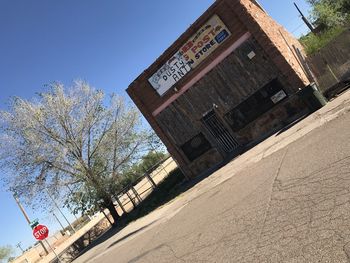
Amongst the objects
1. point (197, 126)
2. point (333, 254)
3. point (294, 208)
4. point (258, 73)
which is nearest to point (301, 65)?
point (258, 73)

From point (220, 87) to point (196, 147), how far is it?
366cm

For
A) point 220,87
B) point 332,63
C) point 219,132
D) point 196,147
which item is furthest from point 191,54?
point 332,63

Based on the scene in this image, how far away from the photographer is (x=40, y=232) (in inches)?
838

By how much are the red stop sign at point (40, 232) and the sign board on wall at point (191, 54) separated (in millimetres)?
9709

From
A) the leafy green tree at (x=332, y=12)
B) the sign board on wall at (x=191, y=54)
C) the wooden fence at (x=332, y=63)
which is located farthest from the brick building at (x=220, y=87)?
the leafy green tree at (x=332, y=12)

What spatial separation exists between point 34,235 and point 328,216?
19.2 meters

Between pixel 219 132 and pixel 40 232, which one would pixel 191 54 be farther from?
pixel 40 232

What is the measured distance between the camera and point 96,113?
26906mm

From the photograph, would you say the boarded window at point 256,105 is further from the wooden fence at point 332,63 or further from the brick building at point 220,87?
the wooden fence at point 332,63

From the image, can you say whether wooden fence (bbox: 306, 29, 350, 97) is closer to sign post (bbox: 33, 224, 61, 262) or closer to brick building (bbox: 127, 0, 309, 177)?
brick building (bbox: 127, 0, 309, 177)

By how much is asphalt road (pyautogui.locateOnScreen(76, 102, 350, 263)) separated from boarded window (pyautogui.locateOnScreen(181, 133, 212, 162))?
10487mm

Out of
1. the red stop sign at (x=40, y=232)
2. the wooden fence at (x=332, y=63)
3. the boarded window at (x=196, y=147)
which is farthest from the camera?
the boarded window at (x=196, y=147)

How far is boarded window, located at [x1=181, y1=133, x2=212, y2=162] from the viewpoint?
839 inches

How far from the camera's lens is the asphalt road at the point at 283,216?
4.60m
